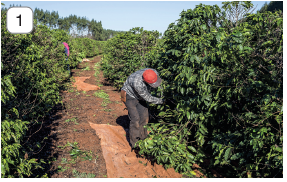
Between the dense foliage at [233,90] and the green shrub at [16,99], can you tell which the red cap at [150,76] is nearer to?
the dense foliage at [233,90]

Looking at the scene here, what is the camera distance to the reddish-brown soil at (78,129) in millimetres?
3745

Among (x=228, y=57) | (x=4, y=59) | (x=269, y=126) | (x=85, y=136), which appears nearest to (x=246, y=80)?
(x=228, y=57)

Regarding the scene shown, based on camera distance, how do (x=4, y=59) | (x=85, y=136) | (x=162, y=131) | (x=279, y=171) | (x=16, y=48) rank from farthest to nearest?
(x=85, y=136) < (x=162, y=131) < (x=16, y=48) < (x=4, y=59) < (x=279, y=171)

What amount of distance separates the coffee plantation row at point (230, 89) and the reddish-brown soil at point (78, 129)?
50.4 inches

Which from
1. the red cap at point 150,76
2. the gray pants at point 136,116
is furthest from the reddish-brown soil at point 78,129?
the red cap at point 150,76

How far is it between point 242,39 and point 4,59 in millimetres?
3444

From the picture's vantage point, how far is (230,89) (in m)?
2.70

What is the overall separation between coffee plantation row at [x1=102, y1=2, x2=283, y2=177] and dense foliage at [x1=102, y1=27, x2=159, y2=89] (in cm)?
418

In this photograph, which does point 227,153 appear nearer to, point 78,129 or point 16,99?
point 16,99

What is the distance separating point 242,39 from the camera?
2496 millimetres

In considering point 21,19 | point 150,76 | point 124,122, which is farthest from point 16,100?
point 124,122

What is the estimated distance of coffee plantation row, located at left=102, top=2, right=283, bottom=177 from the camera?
7.48 feet

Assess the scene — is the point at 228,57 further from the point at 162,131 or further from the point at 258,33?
the point at 162,131

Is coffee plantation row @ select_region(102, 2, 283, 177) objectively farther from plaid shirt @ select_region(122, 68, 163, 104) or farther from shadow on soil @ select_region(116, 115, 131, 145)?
shadow on soil @ select_region(116, 115, 131, 145)
